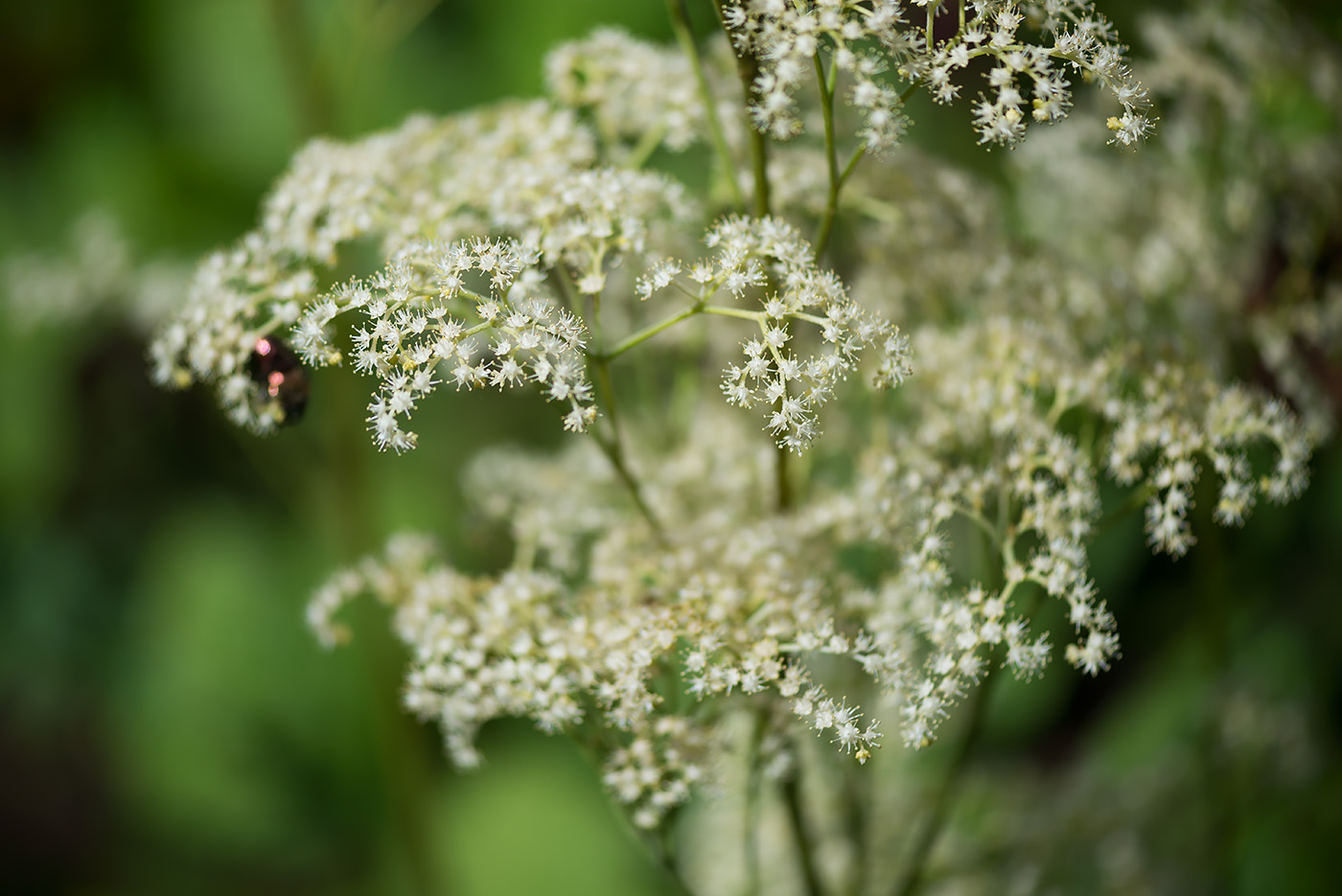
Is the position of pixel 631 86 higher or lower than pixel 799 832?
higher

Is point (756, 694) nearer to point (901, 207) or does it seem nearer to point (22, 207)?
point (901, 207)

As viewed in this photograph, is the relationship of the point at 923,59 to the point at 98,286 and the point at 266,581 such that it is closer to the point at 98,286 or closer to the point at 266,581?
the point at 98,286

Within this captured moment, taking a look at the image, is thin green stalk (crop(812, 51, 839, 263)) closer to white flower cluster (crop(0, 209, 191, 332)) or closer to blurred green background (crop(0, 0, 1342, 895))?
blurred green background (crop(0, 0, 1342, 895))

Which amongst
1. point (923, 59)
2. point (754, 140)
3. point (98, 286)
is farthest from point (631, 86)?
point (98, 286)

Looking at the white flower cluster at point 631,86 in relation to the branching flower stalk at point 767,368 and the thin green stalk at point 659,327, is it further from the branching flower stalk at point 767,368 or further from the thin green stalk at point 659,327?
the thin green stalk at point 659,327

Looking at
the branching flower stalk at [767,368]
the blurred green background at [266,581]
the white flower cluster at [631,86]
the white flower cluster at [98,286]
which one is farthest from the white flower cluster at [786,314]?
the white flower cluster at [98,286]

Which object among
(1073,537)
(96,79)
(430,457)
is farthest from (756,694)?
(96,79)

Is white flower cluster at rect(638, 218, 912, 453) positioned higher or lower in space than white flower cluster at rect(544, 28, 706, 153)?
lower

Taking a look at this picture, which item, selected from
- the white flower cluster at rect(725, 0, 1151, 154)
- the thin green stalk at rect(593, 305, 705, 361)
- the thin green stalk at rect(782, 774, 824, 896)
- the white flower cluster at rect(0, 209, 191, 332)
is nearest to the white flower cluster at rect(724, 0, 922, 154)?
the white flower cluster at rect(725, 0, 1151, 154)
